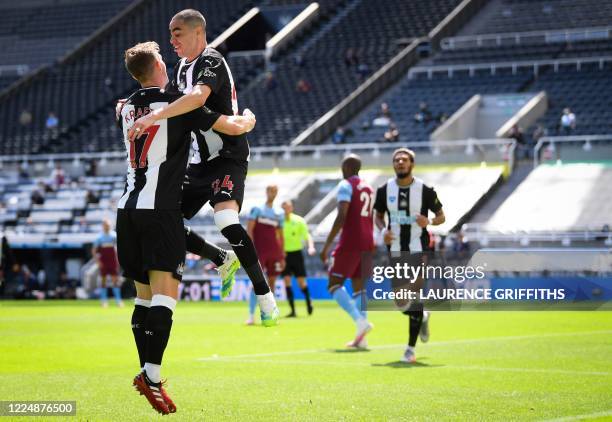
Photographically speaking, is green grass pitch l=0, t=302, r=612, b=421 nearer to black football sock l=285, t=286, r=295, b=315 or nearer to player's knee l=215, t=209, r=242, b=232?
player's knee l=215, t=209, r=242, b=232

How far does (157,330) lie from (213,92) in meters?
1.70

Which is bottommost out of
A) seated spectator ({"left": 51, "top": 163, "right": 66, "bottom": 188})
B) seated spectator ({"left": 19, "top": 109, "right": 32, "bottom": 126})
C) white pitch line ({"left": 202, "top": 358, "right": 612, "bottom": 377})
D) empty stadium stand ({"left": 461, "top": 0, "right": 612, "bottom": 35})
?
seated spectator ({"left": 51, "top": 163, "right": 66, "bottom": 188})

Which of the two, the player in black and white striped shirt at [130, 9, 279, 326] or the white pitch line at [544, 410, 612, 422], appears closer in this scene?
the white pitch line at [544, 410, 612, 422]

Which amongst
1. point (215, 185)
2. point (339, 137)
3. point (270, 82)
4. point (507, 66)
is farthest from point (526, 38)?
point (215, 185)

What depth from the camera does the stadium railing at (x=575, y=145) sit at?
34.8m

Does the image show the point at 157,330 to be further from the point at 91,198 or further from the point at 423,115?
the point at 423,115

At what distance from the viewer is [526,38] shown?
43.3 m

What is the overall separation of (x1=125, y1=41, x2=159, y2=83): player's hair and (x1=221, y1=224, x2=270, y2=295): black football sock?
1380 mm

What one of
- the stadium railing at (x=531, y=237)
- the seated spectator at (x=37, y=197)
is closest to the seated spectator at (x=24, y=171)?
the seated spectator at (x=37, y=197)

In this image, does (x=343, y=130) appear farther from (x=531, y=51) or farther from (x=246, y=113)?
(x=246, y=113)

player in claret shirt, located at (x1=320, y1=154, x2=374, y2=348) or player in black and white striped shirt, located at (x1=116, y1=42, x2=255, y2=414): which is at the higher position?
player in black and white striped shirt, located at (x1=116, y1=42, x2=255, y2=414)

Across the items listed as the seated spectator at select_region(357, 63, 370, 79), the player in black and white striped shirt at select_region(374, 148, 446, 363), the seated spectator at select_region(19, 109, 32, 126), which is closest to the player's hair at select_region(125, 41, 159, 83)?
the player in black and white striped shirt at select_region(374, 148, 446, 363)

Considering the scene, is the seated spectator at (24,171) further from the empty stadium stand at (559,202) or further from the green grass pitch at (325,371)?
the green grass pitch at (325,371)

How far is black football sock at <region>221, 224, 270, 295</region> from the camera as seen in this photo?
8.72 m
